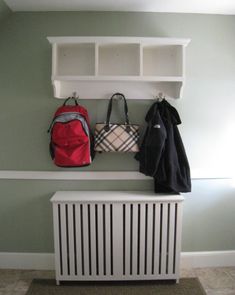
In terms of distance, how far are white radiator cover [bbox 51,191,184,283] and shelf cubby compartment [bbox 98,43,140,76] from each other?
1015mm

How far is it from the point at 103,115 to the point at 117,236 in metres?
0.99

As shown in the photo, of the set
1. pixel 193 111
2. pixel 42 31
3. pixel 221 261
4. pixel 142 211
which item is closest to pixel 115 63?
pixel 42 31

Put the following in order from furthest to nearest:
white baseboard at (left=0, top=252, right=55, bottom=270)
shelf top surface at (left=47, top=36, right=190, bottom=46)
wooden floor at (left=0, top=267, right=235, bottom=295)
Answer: white baseboard at (left=0, top=252, right=55, bottom=270) < wooden floor at (left=0, top=267, right=235, bottom=295) < shelf top surface at (left=47, top=36, right=190, bottom=46)

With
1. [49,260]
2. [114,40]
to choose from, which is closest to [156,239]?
[49,260]

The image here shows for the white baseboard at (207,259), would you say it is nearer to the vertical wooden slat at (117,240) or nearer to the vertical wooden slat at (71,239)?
the vertical wooden slat at (117,240)

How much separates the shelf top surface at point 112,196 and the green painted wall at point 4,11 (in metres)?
1.51

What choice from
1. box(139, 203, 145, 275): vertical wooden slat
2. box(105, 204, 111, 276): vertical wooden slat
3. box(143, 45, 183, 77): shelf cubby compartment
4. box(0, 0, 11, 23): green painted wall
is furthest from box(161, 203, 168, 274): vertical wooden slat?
box(0, 0, 11, 23): green painted wall

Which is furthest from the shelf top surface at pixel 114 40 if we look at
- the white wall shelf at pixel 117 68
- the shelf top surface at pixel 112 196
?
the shelf top surface at pixel 112 196

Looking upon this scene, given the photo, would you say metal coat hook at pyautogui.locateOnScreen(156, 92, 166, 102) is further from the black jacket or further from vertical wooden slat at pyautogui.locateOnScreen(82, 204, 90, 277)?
vertical wooden slat at pyautogui.locateOnScreen(82, 204, 90, 277)

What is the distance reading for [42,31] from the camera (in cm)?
183

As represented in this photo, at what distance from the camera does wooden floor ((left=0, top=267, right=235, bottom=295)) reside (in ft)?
5.75

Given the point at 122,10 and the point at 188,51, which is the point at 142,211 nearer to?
the point at 188,51

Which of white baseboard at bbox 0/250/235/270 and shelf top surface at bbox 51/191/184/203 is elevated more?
shelf top surface at bbox 51/191/184/203

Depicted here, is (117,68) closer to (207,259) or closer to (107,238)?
(107,238)
